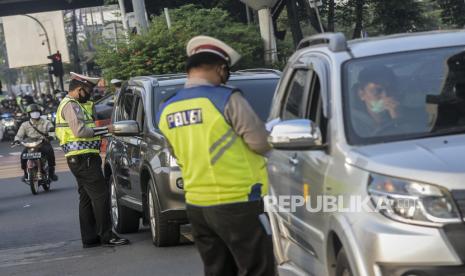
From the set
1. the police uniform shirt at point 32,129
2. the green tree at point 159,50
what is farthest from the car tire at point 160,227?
the green tree at point 159,50

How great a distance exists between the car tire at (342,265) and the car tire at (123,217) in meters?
7.21

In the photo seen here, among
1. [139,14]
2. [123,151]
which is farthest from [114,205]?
[139,14]

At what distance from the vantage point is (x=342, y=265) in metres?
5.35

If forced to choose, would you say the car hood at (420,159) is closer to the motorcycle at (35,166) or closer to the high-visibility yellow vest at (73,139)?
the high-visibility yellow vest at (73,139)

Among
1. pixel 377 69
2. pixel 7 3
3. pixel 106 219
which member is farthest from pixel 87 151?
pixel 7 3

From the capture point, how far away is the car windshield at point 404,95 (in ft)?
18.3

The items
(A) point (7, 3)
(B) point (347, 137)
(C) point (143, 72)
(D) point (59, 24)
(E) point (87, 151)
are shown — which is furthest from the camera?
(D) point (59, 24)

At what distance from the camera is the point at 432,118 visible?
570 cm

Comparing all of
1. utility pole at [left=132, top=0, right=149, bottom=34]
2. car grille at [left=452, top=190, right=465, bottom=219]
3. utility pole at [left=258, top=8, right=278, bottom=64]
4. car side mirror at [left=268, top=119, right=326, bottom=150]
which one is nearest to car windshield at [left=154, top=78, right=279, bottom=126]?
car side mirror at [left=268, top=119, right=326, bottom=150]

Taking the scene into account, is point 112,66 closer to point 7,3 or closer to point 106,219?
point 106,219

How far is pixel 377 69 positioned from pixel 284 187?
100 cm

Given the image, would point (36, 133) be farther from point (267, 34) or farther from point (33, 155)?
point (267, 34)

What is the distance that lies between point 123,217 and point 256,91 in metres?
2.57

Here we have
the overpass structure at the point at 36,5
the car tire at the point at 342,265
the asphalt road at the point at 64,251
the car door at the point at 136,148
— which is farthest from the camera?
the overpass structure at the point at 36,5
